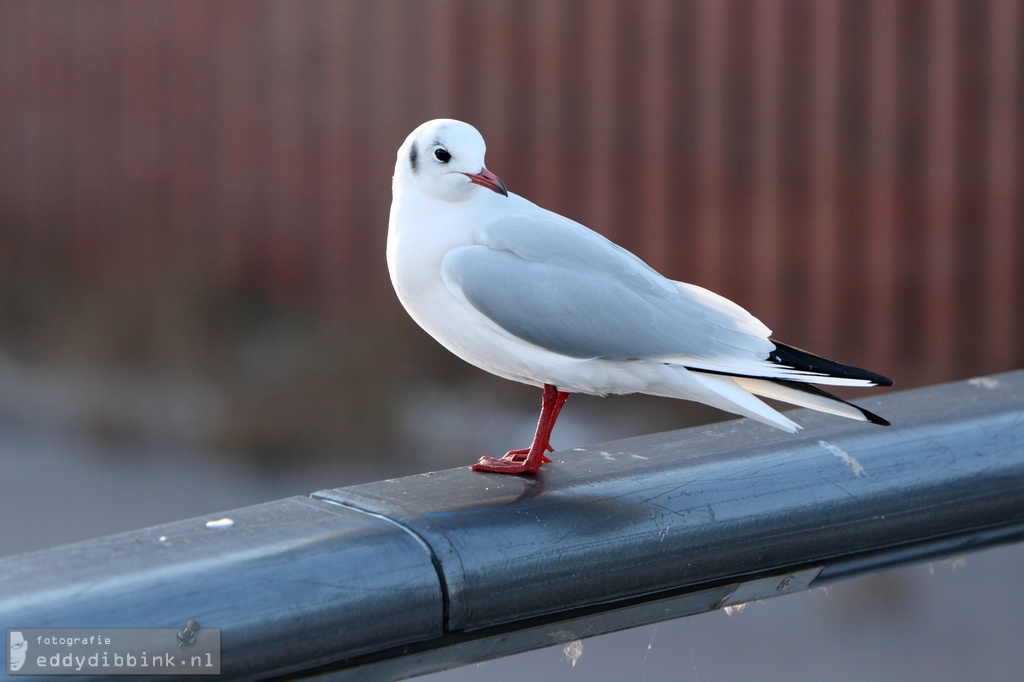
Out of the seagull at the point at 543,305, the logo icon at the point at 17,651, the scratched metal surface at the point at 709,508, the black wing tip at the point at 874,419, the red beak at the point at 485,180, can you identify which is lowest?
the scratched metal surface at the point at 709,508

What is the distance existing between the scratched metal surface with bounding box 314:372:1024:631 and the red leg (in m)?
0.04

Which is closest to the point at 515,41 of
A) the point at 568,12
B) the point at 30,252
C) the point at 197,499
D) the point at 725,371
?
the point at 568,12

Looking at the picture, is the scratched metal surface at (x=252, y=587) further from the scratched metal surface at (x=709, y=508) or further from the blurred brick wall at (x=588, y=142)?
the blurred brick wall at (x=588, y=142)

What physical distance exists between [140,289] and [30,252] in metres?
1.28

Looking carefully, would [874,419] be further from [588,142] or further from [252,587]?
[588,142]

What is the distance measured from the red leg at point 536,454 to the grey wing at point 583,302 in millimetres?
132

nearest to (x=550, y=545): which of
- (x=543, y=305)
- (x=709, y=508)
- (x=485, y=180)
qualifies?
(x=709, y=508)

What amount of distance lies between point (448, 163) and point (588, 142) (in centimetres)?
445

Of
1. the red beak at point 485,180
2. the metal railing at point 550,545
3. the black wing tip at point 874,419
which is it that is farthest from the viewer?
the red beak at point 485,180

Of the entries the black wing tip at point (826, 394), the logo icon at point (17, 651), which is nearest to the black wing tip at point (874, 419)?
the black wing tip at point (826, 394)

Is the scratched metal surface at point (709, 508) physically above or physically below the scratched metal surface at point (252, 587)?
below

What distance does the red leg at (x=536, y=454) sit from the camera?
5.21 feet

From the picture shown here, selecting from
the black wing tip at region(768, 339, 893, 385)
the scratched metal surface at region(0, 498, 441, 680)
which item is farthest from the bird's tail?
the scratched metal surface at region(0, 498, 441, 680)

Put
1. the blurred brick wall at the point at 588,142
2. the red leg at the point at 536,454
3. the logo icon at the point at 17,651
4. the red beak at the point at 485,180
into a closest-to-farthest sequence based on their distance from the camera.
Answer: the logo icon at the point at 17,651, the red leg at the point at 536,454, the red beak at the point at 485,180, the blurred brick wall at the point at 588,142
